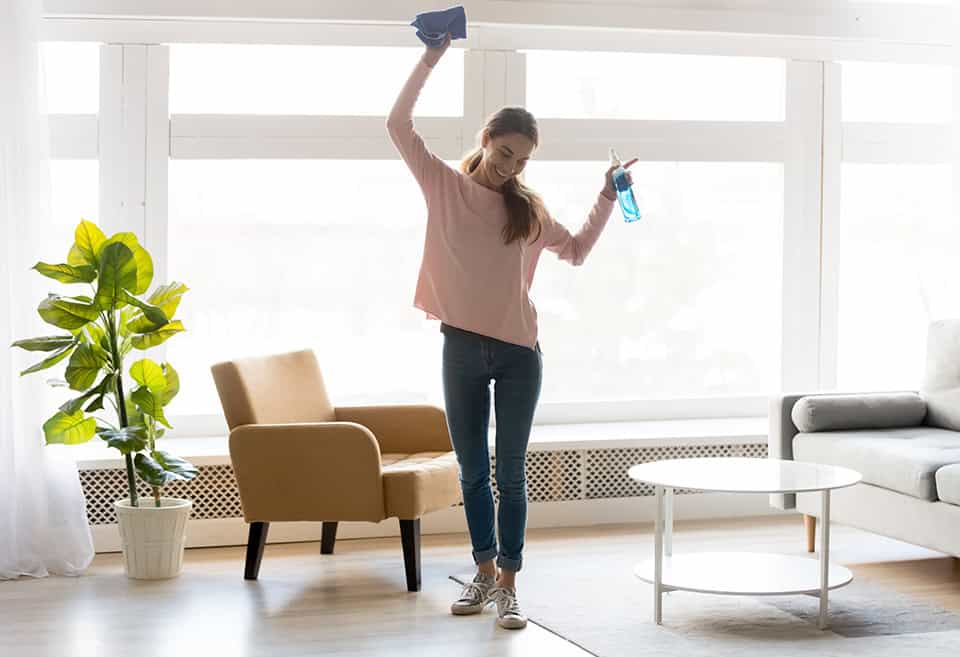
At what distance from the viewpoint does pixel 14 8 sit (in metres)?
4.56

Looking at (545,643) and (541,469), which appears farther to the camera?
(541,469)

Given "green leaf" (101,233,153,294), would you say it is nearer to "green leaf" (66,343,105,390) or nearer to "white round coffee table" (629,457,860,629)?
"green leaf" (66,343,105,390)

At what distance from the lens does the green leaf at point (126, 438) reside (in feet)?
14.1

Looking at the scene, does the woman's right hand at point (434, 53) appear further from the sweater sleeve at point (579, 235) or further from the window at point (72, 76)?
the window at point (72, 76)

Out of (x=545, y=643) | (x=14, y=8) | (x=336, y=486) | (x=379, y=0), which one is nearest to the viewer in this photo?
(x=545, y=643)

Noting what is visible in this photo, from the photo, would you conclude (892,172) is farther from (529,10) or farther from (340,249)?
(340,249)

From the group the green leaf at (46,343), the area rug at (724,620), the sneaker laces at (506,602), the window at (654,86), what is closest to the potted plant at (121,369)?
the green leaf at (46,343)

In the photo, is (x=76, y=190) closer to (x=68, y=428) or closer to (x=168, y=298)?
(x=168, y=298)

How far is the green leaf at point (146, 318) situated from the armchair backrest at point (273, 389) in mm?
249

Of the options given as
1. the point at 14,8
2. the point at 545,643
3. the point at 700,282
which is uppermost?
the point at 14,8

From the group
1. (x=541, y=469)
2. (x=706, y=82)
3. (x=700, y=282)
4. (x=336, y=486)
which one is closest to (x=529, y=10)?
(x=706, y=82)

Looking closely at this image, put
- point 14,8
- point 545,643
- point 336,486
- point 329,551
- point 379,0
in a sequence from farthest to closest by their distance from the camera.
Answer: point 379,0, point 329,551, point 14,8, point 336,486, point 545,643

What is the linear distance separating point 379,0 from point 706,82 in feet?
5.35

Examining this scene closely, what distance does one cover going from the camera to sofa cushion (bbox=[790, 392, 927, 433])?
482 cm
